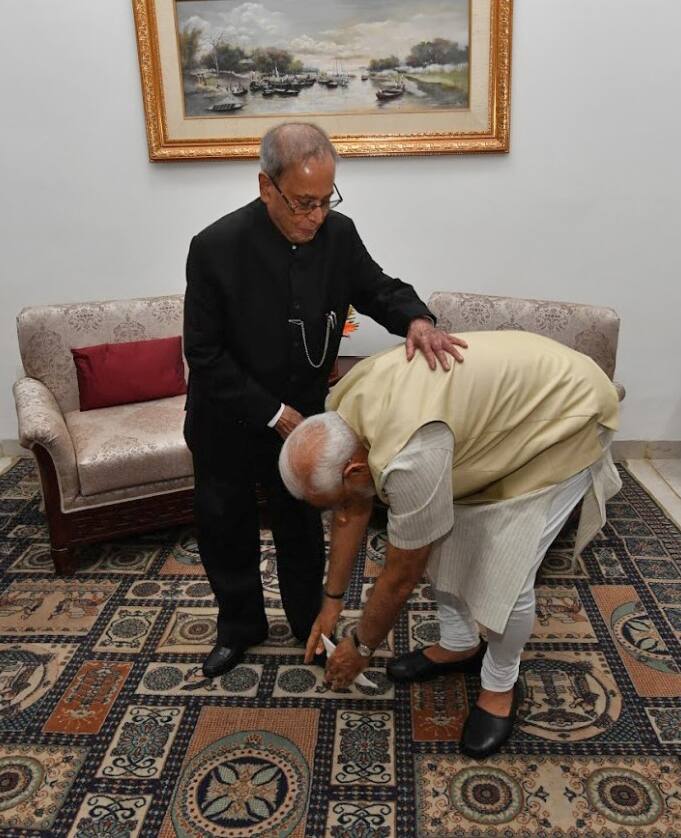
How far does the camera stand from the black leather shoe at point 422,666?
216 cm

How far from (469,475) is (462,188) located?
2.22m

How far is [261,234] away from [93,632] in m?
1.48

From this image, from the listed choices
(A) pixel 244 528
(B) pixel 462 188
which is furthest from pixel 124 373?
(B) pixel 462 188

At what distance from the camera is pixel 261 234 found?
181 centimetres

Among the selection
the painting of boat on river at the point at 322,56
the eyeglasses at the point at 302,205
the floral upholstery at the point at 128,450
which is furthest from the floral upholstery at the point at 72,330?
the eyeglasses at the point at 302,205

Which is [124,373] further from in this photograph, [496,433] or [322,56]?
[496,433]

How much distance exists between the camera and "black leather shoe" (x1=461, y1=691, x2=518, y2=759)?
1.88m

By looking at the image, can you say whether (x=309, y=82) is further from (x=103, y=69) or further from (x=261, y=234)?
(x=261, y=234)

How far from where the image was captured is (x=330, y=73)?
10.9 feet

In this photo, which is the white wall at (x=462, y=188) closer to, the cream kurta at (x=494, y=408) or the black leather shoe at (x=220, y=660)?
the black leather shoe at (x=220, y=660)

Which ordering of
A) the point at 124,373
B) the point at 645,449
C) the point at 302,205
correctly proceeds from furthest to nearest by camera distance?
the point at 645,449 < the point at 124,373 < the point at 302,205

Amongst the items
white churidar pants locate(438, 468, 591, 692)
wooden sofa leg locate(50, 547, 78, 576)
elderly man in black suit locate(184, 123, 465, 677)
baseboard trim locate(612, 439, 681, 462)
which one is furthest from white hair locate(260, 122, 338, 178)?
baseboard trim locate(612, 439, 681, 462)

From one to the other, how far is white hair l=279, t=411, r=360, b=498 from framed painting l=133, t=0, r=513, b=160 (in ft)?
7.46

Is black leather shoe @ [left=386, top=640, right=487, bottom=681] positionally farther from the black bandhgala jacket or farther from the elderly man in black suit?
the black bandhgala jacket
